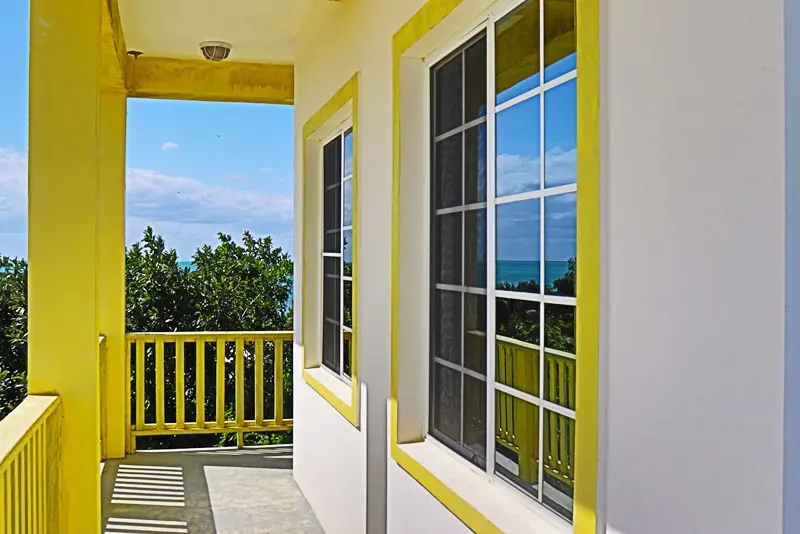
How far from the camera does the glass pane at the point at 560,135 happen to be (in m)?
1.98

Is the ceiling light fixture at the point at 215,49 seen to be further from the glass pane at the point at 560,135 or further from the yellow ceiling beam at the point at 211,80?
the glass pane at the point at 560,135

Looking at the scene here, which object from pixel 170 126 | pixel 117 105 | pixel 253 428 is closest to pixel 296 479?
pixel 253 428

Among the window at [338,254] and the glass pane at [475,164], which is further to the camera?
the window at [338,254]

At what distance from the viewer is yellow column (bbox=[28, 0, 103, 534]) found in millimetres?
3189

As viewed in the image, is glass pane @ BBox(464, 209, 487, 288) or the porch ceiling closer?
glass pane @ BBox(464, 209, 487, 288)

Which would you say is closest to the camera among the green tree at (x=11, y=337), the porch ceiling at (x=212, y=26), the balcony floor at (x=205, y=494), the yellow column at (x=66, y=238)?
the yellow column at (x=66, y=238)

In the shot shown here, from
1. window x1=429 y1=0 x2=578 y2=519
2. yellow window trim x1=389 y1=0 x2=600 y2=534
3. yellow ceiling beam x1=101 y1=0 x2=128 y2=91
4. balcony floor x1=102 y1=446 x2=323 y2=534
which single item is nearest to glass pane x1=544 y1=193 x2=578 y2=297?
window x1=429 y1=0 x2=578 y2=519

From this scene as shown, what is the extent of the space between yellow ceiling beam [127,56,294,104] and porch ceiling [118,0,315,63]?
5.0 inches

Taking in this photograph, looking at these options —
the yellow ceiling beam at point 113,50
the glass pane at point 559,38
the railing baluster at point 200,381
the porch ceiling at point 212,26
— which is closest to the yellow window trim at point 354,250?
the porch ceiling at point 212,26

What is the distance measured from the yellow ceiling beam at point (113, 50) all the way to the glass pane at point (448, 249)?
2398 millimetres

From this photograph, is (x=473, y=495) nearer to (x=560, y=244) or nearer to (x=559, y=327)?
(x=559, y=327)

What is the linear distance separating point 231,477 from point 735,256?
4985 mm

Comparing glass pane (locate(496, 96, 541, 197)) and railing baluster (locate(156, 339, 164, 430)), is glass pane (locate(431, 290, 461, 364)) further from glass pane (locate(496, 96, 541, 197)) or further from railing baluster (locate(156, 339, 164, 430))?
railing baluster (locate(156, 339, 164, 430))

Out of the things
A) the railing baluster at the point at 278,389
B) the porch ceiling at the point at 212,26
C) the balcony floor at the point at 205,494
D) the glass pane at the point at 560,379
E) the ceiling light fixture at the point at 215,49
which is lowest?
the balcony floor at the point at 205,494
